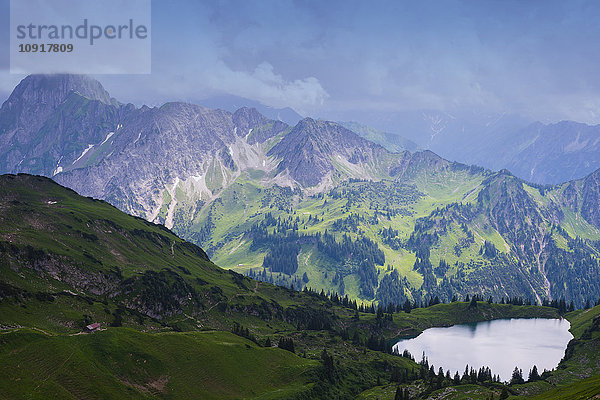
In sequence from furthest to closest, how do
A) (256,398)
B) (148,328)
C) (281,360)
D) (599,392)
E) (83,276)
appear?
(83,276) → (148,328) → (281,360) → (256,398) → (599,392)

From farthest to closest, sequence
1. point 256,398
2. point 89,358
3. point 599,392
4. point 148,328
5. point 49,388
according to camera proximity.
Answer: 1. point 148,328
2. point 256,398
3. point 89,358
4. point 49,388
5. point 599,392

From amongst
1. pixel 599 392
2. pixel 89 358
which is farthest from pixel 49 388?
pixel 599 392

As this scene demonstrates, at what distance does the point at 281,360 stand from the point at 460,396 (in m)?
64.7

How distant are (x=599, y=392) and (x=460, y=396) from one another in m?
67.5

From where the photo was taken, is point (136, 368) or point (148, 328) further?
point (148, 328)

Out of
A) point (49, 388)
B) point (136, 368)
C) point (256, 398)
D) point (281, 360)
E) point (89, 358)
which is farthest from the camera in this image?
point (281, 360)

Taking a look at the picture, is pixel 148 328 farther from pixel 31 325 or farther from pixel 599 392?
pixel 599 392

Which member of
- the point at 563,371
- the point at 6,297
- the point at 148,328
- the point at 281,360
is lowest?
the point at 563,371

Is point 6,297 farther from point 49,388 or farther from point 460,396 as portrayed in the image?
point 460,396

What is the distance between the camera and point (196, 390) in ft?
440

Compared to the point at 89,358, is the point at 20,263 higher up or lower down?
higher up

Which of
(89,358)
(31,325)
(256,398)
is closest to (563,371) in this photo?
(256,398)

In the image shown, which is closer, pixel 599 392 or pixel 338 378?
pixel 599 392

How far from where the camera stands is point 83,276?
198500 mm
